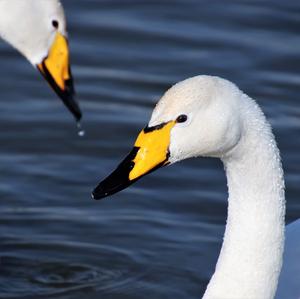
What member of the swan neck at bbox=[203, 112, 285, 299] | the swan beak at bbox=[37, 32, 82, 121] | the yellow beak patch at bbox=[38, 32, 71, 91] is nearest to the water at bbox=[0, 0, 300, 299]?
the swan beak at bbox=[37, 32, 82, 121]

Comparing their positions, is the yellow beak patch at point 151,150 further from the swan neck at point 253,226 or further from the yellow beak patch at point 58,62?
the yellow beak patch at point 58,62

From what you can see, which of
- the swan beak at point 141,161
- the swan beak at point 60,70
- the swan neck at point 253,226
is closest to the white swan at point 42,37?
the swan beak at point 60,70

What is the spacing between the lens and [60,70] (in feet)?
26.8

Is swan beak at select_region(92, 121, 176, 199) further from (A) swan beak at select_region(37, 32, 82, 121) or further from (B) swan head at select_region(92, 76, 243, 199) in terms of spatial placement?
(A) swan beak at select_region(37, 32, 82, 121)

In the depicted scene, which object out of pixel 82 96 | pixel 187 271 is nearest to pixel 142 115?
pixel 82 96

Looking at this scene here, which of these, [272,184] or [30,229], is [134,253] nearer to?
[30,229]

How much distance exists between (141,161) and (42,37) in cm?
271

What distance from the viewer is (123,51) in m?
11.0

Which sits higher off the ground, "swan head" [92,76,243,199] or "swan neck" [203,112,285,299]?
"swan head" [92,76,243,199]

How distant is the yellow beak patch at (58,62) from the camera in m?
8.16

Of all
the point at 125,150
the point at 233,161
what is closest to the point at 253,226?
the point at 233,161

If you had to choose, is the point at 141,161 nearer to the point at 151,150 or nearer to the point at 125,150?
the point at 151,150

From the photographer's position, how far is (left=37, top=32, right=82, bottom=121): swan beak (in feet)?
26.8

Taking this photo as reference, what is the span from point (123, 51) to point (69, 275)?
11.1 ft
